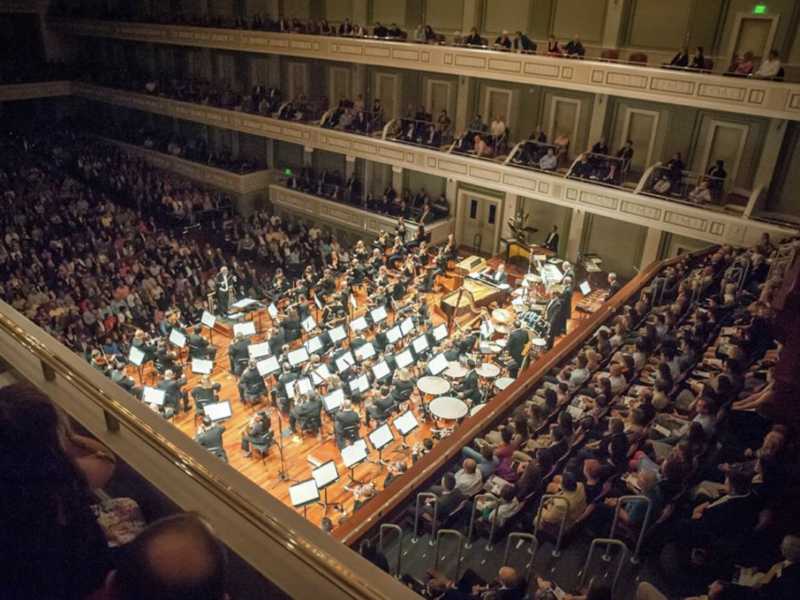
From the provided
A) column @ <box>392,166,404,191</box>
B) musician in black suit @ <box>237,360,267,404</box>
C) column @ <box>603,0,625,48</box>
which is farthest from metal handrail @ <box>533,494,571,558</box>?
column @ <box>392,166,404,191</box>

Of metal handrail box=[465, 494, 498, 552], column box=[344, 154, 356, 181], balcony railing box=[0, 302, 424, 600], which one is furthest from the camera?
column box=[344, 154, 356, 181]

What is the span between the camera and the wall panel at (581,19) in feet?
47.1

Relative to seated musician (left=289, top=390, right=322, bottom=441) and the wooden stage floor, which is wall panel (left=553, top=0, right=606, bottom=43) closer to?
the wooden stage floor

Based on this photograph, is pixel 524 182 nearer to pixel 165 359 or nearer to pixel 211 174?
pixel 165 359

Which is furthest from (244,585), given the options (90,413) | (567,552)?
(567,552)

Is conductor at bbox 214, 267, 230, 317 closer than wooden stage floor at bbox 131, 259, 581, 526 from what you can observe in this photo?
No

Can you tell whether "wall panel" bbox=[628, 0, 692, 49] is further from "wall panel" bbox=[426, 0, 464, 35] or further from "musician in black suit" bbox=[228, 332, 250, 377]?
"musician in black suit" bbox=[228, 332, 250, 377]

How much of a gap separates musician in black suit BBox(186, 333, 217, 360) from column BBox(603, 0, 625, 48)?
11.1m

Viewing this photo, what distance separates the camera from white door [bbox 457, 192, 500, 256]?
17.1 metres

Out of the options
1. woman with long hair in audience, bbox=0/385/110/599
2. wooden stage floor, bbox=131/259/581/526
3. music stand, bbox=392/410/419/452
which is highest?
woman with long hair in audience, bbox=0/385/110/599

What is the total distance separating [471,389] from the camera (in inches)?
366

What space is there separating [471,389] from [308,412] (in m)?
2.49

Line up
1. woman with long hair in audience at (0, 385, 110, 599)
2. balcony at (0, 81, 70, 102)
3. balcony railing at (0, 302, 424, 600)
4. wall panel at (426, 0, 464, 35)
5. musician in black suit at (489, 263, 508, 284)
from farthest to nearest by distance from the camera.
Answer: balcony at (0, 81, 70, 102)
wall panel at (426, 0, 464, 35)
musician in black suit at (489, 263, 508, 284)
woman with long hair in audience at (0, 385, 110, 599)
balcony railing at (0, 302, 424, 600)

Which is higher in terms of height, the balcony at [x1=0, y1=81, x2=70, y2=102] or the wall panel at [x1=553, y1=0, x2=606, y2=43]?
the wall panel at [x1=553, y1=0, x2=606, y2=43]
